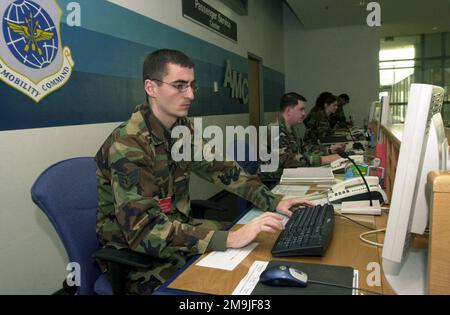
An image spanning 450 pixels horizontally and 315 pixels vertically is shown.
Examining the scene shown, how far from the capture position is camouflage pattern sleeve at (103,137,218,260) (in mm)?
1100

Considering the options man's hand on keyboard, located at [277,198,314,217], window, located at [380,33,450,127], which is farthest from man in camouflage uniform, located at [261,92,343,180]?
window, located at [380,33,450,127]

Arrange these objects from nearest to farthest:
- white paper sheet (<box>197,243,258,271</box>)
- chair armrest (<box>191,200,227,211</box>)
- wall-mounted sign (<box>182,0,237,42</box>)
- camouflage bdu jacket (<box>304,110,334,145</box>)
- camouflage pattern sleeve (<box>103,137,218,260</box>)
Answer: white paper sheet (<box>197,243,258,271</box>)
camouflage pattern sleeve (<box>103,137,218,260</box>)
chair armrest (<box>191,200,227,211</box>)
wall-mounted sign (<box>182,0,237,42</box>)
camouflage bdu jacket (<box>304,110,334,145</box>)

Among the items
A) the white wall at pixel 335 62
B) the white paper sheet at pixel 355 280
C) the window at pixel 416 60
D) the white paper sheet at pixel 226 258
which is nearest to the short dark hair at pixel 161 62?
the white paper sheet at pixel 226 258

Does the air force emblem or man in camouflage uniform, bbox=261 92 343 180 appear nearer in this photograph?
the air force emblem

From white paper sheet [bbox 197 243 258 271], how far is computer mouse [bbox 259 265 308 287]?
15 centimetres

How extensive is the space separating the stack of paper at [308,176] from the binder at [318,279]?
3.65ft

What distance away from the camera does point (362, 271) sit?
36.6 inches

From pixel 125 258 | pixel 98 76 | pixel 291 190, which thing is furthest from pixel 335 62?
pixel 125 258

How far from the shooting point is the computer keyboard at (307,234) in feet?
3.35

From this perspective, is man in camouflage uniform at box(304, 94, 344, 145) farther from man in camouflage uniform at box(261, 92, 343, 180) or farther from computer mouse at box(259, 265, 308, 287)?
computer mouse at box(259, 265, 308, 287)

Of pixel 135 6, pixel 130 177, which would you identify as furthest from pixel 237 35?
pixel 130 177

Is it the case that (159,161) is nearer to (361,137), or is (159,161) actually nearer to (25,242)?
(25,242)

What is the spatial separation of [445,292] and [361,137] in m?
4.08

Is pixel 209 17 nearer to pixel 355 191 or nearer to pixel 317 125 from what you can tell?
pixel 317 125
